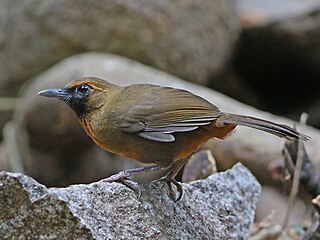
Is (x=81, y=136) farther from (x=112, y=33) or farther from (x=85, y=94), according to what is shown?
(x=85, y=94)

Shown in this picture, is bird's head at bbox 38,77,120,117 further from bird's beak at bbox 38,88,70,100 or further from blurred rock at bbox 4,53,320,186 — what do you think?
blurred rock at bbox 4,53,320,186

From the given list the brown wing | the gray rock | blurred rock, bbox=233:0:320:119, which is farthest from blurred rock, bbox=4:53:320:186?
the brown wing

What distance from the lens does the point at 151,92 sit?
4.00 meters

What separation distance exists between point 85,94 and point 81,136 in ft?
10.4

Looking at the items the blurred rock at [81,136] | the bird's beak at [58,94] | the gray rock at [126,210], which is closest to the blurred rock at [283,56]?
the blurred rock at [81,136]

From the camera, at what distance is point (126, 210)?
332 cm

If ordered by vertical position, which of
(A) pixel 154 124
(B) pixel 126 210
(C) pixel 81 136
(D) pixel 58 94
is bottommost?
(C) pixel 81 136

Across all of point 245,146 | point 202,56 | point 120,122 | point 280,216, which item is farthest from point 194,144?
point 202,56

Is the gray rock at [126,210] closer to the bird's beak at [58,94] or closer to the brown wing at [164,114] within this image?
the brown wing at [164,114]

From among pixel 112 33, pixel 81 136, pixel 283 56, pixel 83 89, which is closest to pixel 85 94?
pixel 83 89

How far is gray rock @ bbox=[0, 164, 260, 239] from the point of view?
2.93m

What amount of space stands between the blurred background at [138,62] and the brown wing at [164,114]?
8.02ft

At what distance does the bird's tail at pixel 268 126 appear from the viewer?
373 centimetres

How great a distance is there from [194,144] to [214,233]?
43 cm
